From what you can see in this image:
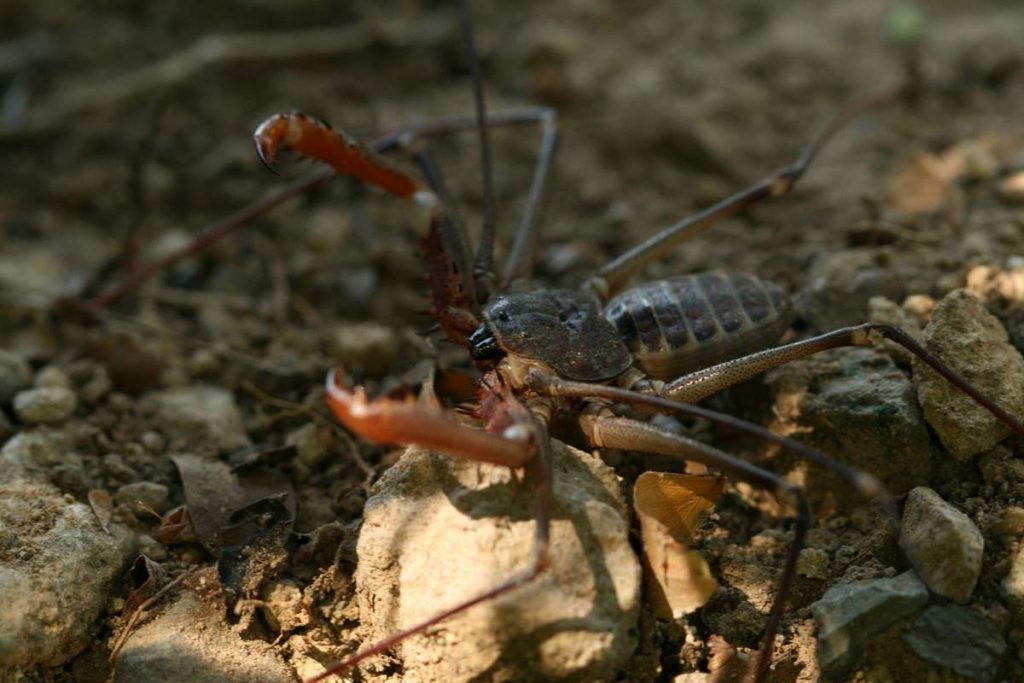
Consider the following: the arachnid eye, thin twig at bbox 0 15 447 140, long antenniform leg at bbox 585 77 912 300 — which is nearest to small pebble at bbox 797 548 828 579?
the arachnid eye

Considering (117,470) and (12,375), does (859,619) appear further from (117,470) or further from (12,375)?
(12,375)

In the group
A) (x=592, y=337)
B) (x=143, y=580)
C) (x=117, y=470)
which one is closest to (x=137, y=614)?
(x=143, y=580)

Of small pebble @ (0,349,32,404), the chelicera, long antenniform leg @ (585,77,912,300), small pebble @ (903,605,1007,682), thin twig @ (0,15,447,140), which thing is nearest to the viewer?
small pebble @ (903,605,1007,682)

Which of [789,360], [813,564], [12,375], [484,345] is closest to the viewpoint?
[813,564]

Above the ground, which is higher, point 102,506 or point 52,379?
point 52,379

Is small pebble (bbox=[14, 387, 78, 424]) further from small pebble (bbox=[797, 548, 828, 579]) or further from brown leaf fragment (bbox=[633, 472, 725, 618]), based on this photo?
small pebble (bbox=[797, 548, 828, 579])

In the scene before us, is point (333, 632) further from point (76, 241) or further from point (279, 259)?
point (76, 241)

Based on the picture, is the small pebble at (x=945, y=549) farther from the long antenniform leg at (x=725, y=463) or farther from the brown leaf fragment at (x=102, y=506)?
the brown leaf fragment at (x=102, y=506)

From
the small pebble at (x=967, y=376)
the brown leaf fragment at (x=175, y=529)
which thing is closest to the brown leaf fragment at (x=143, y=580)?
the brown leaf fragment at (x=175, y=529)

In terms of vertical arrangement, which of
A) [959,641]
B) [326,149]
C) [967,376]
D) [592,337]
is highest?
[326,149]
